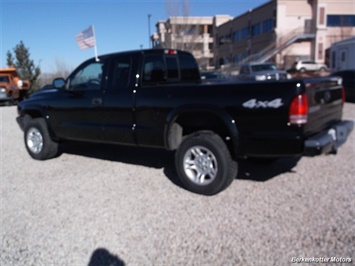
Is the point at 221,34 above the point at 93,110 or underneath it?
above

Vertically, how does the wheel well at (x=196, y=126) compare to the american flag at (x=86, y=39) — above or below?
below

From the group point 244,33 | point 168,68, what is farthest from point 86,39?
point 244,33

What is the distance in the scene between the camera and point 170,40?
122ft

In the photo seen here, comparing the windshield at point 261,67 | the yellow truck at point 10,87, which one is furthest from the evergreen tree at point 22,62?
the windshield at point 261,67

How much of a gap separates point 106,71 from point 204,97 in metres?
1.96

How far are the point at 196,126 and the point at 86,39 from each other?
8.59 m

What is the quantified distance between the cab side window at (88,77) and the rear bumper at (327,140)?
3.38 meters

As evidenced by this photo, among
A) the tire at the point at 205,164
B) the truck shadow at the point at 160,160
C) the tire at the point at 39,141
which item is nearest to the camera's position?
the tire at the point at 205,164

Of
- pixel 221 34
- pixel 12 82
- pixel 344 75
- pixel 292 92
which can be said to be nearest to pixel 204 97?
pixel 292 92

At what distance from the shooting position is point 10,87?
82.2 feet

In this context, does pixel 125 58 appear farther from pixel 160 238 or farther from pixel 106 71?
pixel 160 238

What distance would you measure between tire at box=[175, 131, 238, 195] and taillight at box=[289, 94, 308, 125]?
3.22 ft

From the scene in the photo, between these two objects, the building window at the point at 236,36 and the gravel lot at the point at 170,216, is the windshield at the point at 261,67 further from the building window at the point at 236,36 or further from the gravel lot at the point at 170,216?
the building window at the point at 236,36

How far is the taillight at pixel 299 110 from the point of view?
391 cm
